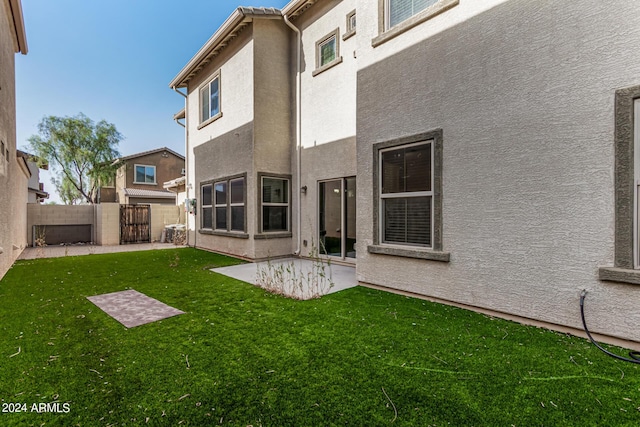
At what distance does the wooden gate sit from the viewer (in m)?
13.7

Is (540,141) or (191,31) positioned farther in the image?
(191,31)

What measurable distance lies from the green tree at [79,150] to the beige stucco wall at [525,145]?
80.3 ft

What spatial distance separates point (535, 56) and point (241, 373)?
489cm

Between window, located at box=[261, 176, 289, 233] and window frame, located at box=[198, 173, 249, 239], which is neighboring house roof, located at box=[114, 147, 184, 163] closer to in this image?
window frame, located at box=[198, 173, 249, 239]

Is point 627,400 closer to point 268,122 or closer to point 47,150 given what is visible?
point 268,122

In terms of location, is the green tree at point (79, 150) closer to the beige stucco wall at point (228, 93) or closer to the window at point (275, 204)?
the beige stucco wall at point (228, 93)

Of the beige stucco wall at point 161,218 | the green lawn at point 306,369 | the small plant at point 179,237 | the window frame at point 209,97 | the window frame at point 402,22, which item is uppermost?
the window frame at point 209,97

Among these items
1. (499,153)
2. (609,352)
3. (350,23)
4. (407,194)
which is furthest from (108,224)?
(609,352)

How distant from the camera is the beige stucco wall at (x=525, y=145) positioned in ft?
10.6

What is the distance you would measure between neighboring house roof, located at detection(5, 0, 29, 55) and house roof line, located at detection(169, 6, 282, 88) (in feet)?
14.1

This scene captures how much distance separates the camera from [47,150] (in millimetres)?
21203

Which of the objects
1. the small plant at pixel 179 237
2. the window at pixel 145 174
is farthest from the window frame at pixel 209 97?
the window at pixel 145 174

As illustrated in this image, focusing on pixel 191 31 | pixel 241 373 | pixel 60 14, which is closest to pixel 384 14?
pixel 241 373

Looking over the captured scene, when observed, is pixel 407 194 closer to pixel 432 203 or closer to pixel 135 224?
pixel 432 203
